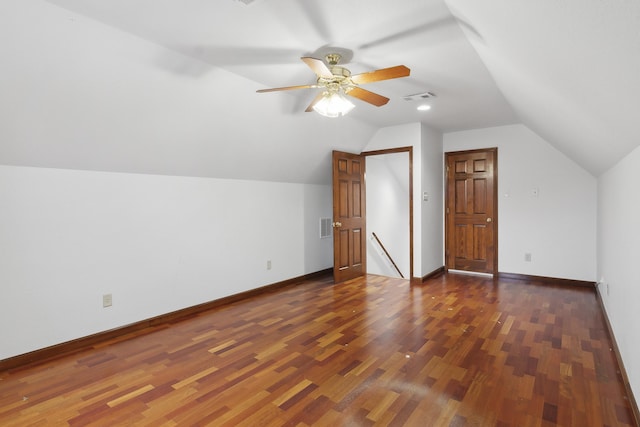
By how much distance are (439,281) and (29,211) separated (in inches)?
195

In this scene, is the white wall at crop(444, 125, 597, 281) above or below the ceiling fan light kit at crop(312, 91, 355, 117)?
below

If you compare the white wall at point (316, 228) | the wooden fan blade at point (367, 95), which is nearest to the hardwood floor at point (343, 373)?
the white wall at point (316, 228)

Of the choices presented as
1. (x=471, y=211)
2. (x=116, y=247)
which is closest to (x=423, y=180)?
(x=471, y=211)

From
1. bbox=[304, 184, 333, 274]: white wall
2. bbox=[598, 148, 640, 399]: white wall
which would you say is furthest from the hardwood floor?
bbox=[304, 184, 333, 274]: white wall

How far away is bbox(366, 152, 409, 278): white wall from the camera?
6.47m

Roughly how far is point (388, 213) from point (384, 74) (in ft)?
14.5

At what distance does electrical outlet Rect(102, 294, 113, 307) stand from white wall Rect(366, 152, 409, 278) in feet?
13.9

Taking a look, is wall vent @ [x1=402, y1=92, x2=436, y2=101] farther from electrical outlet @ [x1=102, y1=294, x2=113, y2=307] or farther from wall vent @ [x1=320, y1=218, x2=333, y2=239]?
electrical outlet @ [x1=102, y1=294, x2=113, y2=307]

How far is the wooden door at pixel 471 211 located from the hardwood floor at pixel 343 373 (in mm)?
1718

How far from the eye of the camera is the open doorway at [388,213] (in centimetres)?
646

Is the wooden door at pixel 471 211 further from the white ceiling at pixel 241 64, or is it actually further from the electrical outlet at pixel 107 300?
the electrical outlet at pixel 107 300

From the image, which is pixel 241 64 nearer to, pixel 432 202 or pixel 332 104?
pixel 332 104

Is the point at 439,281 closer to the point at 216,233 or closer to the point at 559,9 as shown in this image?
the point at 216,233

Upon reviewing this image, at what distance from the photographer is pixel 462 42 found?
2.53 meters
